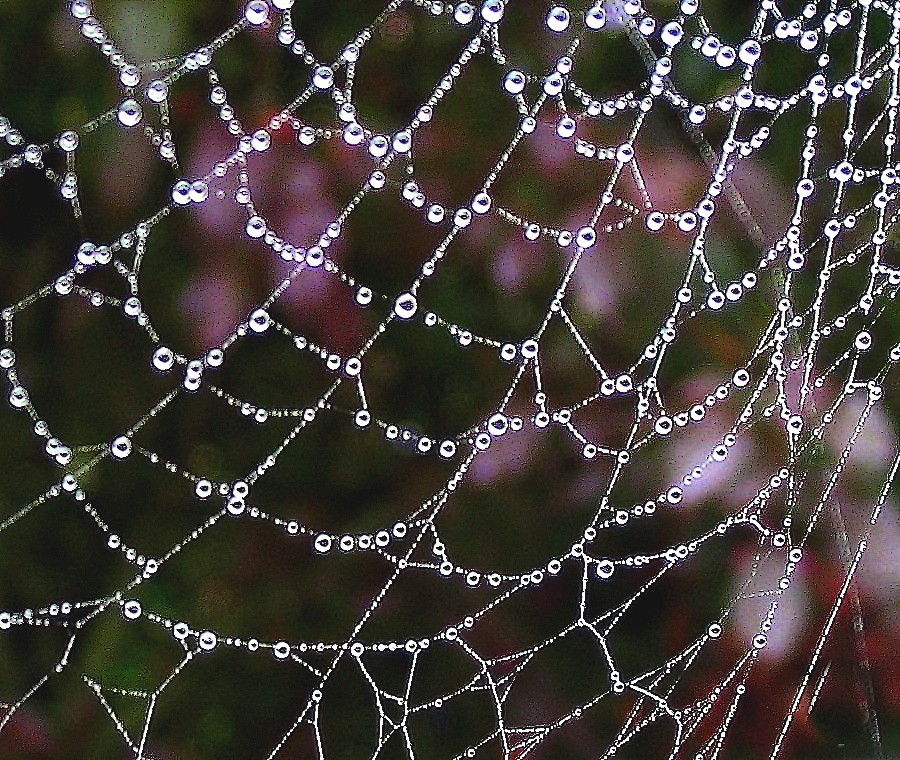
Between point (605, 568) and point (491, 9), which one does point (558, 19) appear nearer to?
point (491, 9)

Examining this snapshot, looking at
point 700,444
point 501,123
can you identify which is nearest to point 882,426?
Result: point 700,444

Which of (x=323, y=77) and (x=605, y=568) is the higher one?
(x=323, y=77)

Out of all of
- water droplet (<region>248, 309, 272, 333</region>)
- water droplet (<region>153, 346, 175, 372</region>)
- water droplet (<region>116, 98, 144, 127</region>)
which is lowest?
water droplet (<region>153, 346, 175, 372</region>)

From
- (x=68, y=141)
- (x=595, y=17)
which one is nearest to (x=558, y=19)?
(x=595, y=17)

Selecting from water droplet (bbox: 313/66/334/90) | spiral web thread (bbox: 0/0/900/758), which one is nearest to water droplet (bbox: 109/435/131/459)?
spiral web thread (bbox: 0/0/900/758)

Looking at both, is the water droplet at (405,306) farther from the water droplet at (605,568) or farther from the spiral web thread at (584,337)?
the water droplet at (605,568)

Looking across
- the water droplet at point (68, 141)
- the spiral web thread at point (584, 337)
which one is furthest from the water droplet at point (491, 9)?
the water droplet at point (68, 141)

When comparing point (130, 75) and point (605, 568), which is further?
point (605, 568)

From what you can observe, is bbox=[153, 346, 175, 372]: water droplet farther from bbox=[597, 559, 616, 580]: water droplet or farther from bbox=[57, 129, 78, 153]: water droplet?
bbox=[597, 559, 616, 580]: water droplet

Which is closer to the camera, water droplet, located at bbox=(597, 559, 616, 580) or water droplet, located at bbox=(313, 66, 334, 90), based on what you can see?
water droplet, located at bbox=(313, 66, 334, 90)
